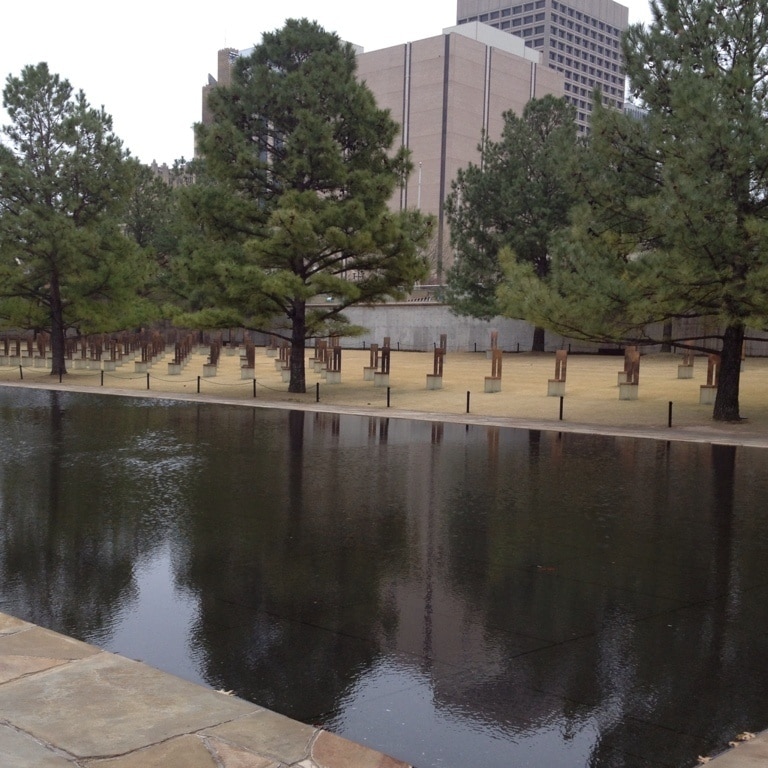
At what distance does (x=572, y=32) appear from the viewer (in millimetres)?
176000

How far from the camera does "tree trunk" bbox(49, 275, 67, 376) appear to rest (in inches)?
1606

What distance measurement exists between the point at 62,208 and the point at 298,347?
49.7 feet

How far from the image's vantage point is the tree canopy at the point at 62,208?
37969mm

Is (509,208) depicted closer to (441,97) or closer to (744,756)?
(744,756)

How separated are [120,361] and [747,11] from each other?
127 feet

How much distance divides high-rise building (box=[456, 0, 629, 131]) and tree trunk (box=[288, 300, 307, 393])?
483ft

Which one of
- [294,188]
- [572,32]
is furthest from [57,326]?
[572,32]

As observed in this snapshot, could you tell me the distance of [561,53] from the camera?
573 feet

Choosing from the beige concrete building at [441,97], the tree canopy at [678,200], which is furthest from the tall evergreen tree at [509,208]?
the beige concrete building at [441,97]

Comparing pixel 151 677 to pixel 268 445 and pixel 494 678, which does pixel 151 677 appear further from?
pixel 268 445

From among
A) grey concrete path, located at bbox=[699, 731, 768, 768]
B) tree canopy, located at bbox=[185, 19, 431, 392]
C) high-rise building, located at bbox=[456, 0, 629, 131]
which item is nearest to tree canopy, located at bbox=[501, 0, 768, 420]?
tree canopy, located at bbox=[185, 19, 431, 392]

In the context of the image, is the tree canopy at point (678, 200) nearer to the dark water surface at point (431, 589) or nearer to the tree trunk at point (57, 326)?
the dark water surface at point (431, 589)

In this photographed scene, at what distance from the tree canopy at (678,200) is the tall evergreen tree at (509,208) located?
80.6 feet

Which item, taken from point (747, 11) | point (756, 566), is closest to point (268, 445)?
point (756, 566)
